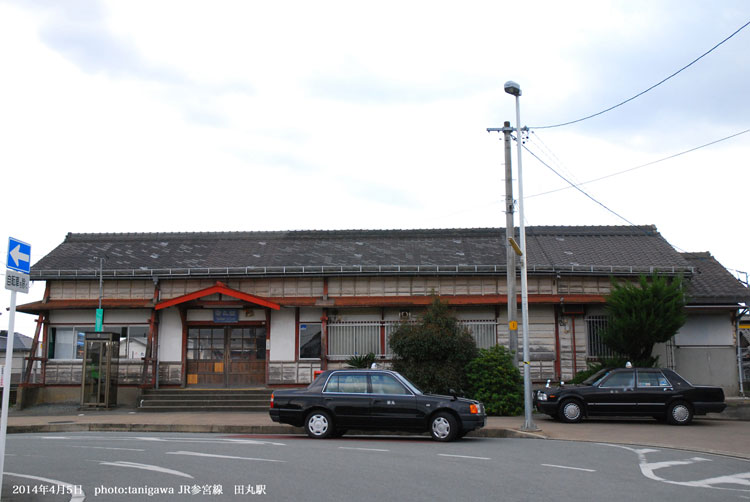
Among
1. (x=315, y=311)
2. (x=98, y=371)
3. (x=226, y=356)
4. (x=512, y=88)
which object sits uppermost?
(x=512, y=88)

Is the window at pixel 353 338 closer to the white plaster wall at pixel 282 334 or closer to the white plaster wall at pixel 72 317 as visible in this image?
the white plaster wall at pixel 282 334

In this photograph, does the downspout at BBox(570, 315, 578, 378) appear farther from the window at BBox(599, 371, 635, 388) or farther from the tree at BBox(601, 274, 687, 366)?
the window at BBox(599, 371, 635, 388)

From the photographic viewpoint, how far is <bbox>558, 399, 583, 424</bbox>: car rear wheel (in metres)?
18.5

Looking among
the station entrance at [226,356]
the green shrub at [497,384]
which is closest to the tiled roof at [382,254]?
the station entrance at [226,356]

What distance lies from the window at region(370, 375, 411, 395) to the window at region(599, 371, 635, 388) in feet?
21.4

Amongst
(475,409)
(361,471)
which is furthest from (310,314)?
(361,471)

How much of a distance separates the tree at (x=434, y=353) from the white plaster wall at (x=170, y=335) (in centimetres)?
818

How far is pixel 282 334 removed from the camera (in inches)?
979

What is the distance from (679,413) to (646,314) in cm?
388

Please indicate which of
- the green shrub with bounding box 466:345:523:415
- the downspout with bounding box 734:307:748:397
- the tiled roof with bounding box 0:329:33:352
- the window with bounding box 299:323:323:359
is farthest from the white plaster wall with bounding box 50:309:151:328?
the tiled roof with bounding box 0:329:33:352

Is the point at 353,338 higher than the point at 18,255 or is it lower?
lower

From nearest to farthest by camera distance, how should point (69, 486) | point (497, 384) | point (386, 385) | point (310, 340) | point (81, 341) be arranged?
1. point (69, 486)
2. point (386, 385)
3. point (497, 384)
4. point (310, 340)
5. point (81, 341)

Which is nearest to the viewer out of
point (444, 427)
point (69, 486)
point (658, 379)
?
point (69, 486)

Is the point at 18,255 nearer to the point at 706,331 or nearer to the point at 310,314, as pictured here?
the point at 310,314
